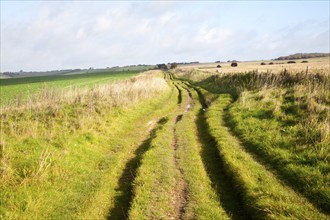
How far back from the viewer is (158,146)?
12.5m

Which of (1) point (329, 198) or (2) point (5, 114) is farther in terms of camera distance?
(2) point (5, 114)

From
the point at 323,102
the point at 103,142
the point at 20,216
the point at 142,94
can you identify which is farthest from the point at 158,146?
the point at 142,94

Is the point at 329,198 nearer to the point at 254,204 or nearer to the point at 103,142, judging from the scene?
the point at 254,204

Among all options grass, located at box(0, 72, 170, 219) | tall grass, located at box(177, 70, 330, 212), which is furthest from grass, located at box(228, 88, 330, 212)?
grass, located at box(0, 72, 170, 219)

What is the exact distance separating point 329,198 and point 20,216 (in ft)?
26.6

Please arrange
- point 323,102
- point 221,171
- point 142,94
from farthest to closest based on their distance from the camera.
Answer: point 142,94 → point 323,102 → point 221,171

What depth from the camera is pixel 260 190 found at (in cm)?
846

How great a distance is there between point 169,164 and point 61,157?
400cm

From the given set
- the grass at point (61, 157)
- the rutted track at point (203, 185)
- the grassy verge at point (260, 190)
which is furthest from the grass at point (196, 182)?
the grass at point (61, 157)

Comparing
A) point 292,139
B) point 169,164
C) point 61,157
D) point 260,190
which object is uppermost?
point 61,157

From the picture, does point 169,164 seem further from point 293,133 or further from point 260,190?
point 293,133

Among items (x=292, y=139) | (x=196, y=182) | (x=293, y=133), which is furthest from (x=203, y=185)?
(x=293, y=133)

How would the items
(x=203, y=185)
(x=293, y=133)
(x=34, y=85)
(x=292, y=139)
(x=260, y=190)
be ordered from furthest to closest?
(x=34, y=85), (x=293, y=133), (x=292, y=139), (x=203, y=185), (x=260, y=190)

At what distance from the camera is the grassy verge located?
7273 millimetres
